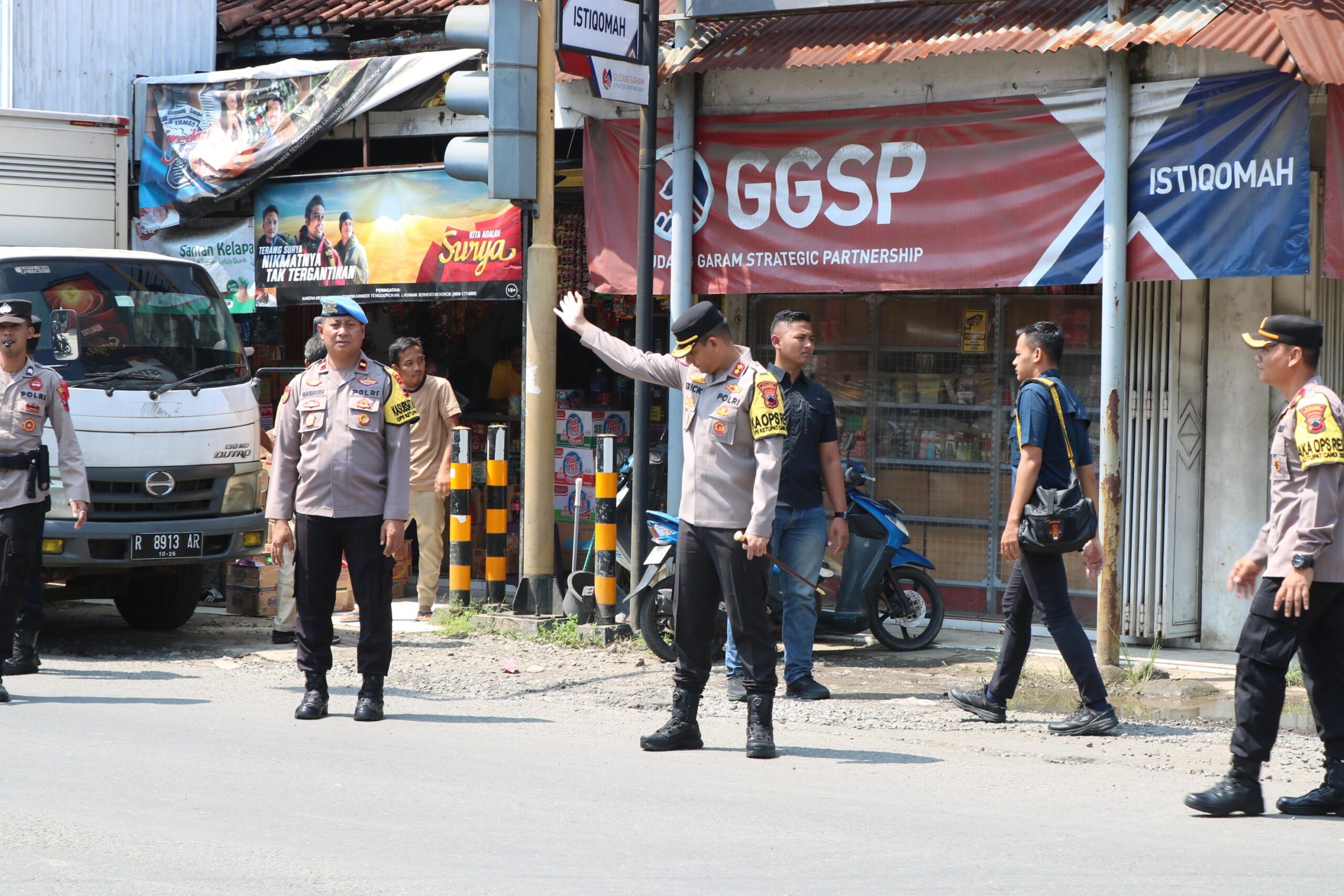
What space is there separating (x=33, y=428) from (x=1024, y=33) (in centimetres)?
590

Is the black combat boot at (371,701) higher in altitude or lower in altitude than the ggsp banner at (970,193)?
lower

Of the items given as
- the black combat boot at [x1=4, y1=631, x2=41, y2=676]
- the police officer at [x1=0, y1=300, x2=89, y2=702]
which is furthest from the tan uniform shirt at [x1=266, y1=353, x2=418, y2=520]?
the black combat boot at [x1=4, y1=631, x2=41, y2=676]

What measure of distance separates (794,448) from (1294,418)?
9.53 ft

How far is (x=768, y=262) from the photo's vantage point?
9961 mm

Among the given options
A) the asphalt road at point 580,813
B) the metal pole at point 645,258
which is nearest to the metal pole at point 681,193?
the metal pole at point 645,258

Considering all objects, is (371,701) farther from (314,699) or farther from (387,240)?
(387,240)

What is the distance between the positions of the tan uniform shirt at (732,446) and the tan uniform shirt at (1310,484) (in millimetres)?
1983

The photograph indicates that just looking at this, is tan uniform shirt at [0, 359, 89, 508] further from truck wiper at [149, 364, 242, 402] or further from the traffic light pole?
the traffic light pole

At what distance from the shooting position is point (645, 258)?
9.52 m

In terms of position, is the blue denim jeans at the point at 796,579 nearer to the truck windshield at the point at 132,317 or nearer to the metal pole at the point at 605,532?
the metal pole at the point at 605,532

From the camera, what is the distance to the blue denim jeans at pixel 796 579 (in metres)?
7.94

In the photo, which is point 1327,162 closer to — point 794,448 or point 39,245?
point 794,448

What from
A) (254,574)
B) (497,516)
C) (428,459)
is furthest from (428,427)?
(254,574)

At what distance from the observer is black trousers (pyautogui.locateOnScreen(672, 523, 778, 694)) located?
660 centimetres
